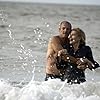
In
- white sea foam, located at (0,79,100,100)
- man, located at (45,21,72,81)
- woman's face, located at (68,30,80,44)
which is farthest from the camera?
man, located at (45,21,72,81)

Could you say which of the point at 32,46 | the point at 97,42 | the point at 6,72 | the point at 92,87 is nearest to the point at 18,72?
the point at 6,72

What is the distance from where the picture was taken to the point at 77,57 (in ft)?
37.1

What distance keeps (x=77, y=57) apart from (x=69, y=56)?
0.83ft

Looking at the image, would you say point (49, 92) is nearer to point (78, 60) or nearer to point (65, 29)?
point (78, 60)

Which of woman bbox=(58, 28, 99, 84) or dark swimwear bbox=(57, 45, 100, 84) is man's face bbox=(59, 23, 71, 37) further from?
dark swimwear bbox=(57, 45, 100, 84)

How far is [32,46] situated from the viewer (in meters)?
22.0

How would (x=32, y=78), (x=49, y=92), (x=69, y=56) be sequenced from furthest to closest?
(x=32, y=78) → (x=69, y=56) → (x=49, y=92)

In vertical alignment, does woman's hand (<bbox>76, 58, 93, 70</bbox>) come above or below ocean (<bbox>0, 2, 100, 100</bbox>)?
above

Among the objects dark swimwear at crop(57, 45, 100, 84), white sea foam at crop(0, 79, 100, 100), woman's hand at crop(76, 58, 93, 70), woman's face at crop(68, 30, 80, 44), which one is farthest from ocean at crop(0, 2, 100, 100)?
woman's face at crop(68, 30, 80, 44)

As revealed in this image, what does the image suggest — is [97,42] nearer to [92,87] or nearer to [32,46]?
[32,46]

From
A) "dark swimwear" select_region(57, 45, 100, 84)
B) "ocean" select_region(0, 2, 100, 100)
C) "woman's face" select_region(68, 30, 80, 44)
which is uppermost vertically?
"woman's face" select_region(68, 30, 80, 44)

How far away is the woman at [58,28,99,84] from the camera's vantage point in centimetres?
1116

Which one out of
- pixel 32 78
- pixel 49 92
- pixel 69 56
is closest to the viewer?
pixel 49 92

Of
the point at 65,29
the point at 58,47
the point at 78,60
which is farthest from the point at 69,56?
the point at 65,29
